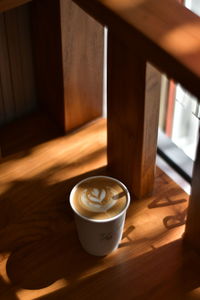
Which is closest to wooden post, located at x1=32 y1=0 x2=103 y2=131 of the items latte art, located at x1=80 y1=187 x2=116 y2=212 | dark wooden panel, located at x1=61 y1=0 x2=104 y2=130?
dark wooden panel, located at x1=61 y1=0 x2=104 y2=130

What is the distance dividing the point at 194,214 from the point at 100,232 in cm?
21

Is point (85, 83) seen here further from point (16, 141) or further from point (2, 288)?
point (2, 288)

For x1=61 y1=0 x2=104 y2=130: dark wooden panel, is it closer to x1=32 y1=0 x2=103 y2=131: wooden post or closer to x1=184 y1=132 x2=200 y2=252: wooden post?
x1=32 y1=0 x2=103 y2=131: wooden post

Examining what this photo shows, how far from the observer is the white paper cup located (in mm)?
1334

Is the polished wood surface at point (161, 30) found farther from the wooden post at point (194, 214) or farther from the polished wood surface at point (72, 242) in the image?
the polished wood surface at point (72, 242)

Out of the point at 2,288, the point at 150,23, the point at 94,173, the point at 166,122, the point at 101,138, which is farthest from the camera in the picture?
the point at 166,122

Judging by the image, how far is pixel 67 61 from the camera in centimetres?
162

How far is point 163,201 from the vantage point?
1552 millimetres

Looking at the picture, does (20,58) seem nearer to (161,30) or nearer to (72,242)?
(72,242)

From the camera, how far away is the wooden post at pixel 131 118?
4.46 ft

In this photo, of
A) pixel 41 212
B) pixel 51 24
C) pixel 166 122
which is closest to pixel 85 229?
pixel 41 212

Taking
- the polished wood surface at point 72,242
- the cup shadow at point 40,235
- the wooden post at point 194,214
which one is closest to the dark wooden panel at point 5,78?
the polished wood surface at point 72,242

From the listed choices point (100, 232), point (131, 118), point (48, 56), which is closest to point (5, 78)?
point (48, 56)

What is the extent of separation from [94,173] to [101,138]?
152 mm
